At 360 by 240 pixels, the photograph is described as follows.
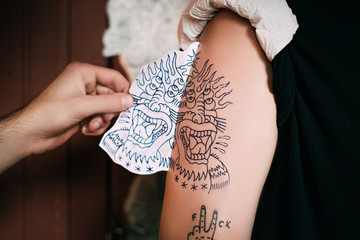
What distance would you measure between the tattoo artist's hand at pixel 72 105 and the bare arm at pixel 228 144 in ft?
0.94

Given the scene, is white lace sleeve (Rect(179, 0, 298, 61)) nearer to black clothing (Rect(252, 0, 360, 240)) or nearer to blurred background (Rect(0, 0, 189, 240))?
black clothing (Rect(252, 0, 360, 240))

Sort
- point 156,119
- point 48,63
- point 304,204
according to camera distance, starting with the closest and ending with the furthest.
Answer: point 304,204 < point 156,119 < point 48,63

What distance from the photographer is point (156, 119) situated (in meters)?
0.78

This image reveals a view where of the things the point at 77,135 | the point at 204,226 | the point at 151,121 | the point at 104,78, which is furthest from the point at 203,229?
the point at 77,135

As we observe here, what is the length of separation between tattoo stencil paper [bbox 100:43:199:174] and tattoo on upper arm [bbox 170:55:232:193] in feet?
0.27

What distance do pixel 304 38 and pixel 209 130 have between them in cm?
29

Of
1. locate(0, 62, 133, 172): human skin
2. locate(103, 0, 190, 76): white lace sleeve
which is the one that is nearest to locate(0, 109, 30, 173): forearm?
locate(0, 62, 133, 172): human skin

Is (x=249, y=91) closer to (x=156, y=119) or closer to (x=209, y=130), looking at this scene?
(x=209, y=130)

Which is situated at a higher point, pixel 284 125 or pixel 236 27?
pixel 236 27

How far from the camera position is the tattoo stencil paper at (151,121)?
747mm

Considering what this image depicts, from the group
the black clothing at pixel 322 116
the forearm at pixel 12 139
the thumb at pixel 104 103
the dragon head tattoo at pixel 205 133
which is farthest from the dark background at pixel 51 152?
the black clothing at pixel 322 116

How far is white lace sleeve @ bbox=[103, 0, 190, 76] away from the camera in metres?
1.45

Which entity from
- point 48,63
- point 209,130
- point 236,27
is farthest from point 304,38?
point 48,63

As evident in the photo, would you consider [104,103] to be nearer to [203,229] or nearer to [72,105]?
[72,105]
